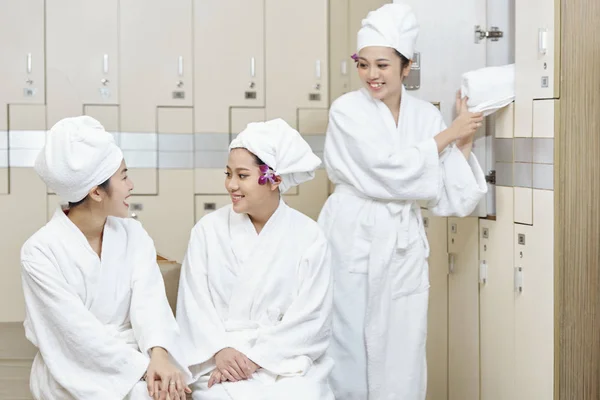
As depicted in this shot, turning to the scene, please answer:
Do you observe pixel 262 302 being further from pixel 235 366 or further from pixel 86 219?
pixel 86 219

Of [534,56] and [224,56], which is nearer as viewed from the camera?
[534,56]

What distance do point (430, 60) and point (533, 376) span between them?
1.16 meters

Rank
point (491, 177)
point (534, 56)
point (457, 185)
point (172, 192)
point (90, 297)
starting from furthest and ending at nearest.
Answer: point (172, 192)
point (491, 177)
point (457, 185)
point (534, 56)
point (90, 297)

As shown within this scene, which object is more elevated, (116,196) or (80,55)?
(80,55)

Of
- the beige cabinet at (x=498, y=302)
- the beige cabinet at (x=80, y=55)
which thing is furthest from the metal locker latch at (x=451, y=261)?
the beige cabinet at (x=80, y=55)

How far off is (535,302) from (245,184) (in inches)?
39.3

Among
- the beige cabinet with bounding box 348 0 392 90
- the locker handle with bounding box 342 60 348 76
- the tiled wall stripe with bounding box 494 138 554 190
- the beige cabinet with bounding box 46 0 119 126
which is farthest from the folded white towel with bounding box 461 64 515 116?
the beige cabinet with bounding box 46 0 119 126

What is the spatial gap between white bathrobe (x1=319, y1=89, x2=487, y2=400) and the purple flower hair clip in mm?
420

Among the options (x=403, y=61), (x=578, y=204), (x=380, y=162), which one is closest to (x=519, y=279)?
(x=578, y=204)

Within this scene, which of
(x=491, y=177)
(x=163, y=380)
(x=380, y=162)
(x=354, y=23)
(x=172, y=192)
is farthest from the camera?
(x=172, y=192)

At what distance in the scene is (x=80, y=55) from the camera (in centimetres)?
424

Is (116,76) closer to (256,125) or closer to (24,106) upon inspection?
(24,106)

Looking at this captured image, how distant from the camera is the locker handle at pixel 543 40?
2.82 meters

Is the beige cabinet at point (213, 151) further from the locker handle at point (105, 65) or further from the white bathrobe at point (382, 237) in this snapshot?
the white bathrobe at point (382, 237)
